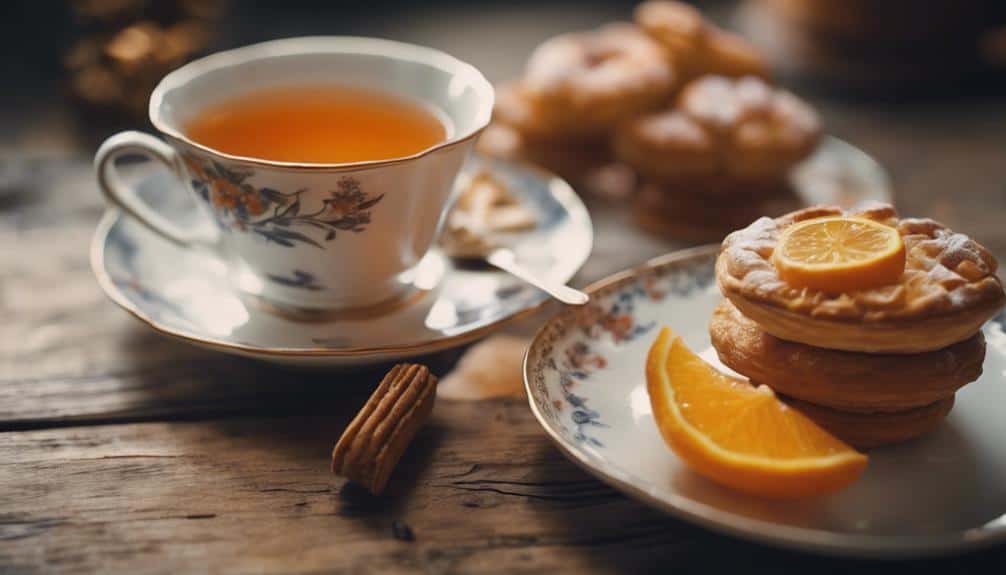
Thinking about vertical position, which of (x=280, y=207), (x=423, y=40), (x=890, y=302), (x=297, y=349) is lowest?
(x=423, y=40)

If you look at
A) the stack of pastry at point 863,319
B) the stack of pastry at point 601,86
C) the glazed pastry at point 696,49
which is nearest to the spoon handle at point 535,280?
the stack of pastry at point 863,319

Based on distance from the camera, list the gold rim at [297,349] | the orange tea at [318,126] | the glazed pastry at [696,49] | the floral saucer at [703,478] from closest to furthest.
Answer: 1. the floral saucer at [703,478]
2. the gold rim at [297,349]
3. the orange tea at [318,126]
4. the glazed pastry at [696,49]

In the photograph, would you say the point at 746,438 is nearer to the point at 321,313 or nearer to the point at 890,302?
the point at 890,302

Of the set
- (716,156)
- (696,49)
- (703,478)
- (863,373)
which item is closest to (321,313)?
(703,478)

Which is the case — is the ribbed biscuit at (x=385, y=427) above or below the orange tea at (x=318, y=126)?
below

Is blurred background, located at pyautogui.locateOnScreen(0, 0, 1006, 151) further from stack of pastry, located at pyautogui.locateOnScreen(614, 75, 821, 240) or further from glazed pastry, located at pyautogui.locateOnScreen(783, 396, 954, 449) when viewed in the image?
glazed pastry, located at pyautogui.locateOnScreen(783, 396, 954, 449)

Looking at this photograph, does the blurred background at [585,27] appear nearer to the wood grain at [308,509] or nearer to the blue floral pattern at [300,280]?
the blue floral pattern at [300,280]

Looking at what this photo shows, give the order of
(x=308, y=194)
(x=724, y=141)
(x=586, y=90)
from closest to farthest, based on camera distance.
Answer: (x=308, y=194) → (x=724, y=141) → (x=586, y=90)

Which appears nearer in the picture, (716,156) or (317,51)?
(317,51)
